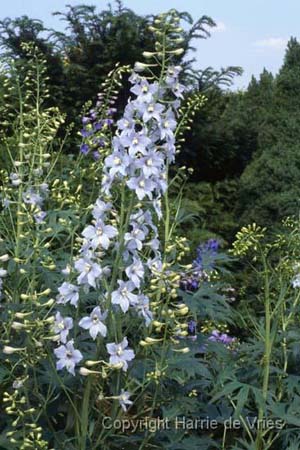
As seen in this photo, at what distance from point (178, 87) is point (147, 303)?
0.69 m

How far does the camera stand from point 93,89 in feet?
21.0

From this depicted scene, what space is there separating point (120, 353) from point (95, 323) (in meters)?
0.12

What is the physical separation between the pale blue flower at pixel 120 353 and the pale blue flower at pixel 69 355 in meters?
0.11

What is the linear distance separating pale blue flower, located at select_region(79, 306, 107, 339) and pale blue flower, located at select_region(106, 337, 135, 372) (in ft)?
0.17

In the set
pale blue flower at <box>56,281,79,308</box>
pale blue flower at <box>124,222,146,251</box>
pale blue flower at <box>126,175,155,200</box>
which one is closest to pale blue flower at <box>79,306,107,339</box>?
pale blue flower at <box>56,281,79,308</box>

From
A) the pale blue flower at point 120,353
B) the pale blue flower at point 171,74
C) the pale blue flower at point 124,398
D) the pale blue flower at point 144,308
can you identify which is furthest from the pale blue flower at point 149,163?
the pale blue flower at point 124,398

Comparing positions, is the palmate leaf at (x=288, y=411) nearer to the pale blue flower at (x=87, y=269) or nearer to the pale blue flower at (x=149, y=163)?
the pale blue flower at (x=87, y=269)

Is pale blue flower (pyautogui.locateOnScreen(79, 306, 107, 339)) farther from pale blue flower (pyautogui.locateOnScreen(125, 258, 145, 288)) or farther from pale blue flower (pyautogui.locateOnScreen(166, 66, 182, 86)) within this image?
pale blue flower (pyautogui.locateOnScreen(166, 66, 182, 86))

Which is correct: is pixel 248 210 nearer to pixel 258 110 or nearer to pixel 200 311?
pixel 258 110

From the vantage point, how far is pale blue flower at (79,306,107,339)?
2264mm

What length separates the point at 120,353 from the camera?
2.29 meters

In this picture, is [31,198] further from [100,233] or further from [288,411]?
[288,411]

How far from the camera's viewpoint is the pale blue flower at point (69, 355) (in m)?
2.33

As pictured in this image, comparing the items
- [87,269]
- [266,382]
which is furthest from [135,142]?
[266,382]
